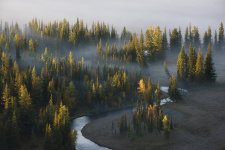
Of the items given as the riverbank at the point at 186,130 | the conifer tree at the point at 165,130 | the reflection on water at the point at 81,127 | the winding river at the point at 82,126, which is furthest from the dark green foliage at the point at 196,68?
the conifer tree at the point at 165,130

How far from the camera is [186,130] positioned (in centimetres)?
7331

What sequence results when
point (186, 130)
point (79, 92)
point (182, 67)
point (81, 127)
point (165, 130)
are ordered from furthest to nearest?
point (182, 67), point (79, 92), point (81, 127), point (186, 130), point (165, 130)

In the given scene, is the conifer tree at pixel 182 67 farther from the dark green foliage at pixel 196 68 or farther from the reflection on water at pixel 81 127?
the reflection on water at pixel 81 127

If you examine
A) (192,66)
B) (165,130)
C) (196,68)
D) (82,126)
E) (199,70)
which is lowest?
(82,126)

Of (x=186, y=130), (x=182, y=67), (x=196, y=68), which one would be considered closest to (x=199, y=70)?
(x=196, y=68)

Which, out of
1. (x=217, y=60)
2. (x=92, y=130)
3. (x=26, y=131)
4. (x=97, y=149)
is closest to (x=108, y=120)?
(x=92, y=130)

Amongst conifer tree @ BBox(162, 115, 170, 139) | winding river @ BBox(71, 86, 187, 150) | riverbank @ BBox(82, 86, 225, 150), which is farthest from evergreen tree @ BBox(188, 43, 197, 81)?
conifer tree @ BBox(162, 115, 170, 139)

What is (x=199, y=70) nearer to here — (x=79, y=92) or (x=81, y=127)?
(x=79, y=92)

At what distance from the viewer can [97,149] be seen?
66062mm

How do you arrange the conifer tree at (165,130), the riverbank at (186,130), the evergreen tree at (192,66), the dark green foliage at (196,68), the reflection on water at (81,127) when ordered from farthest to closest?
the evergreen tree at (192,66), the dark green foliage at (196,68), the conifer tree at (165,130), the reflection on water at (81,127), the riverbank at (186,130)

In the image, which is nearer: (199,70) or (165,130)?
(165,130)

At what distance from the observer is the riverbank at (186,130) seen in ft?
215

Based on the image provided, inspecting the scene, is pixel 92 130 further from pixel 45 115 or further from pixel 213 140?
pixel 213 140

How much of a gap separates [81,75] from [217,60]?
333ft
